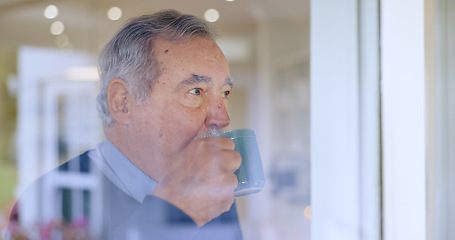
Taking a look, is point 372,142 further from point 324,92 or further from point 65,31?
point 65,31

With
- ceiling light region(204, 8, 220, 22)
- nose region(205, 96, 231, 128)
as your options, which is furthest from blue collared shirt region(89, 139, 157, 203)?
ceiling light region(204, 8, 220, 22)

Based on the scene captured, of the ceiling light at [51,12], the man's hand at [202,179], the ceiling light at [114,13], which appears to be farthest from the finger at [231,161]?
the ceiling light at [51,12]

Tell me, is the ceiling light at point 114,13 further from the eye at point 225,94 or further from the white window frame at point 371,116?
the white window frame at point 371,116

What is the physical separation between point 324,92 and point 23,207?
1.77 feet

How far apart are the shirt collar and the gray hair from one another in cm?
6

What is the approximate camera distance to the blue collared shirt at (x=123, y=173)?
465 mm

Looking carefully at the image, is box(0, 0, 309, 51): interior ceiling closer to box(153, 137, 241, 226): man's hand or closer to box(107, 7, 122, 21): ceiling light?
box(107, 7, 122, 21): ceiling light

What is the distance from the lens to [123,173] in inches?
18.8

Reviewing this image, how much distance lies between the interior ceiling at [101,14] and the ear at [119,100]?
68 millimetres

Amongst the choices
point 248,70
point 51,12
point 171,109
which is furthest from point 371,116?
point 51,12

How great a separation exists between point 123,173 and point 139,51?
0.51 feet

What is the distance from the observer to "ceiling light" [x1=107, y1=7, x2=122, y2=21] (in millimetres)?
488

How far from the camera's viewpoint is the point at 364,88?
56 cm

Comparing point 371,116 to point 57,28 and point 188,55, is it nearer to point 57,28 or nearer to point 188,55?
point 188,55
